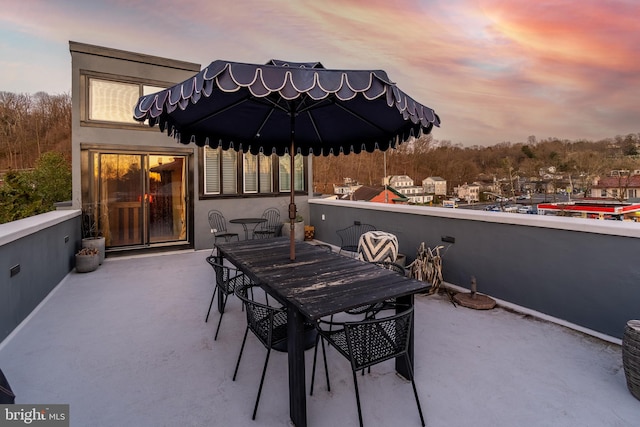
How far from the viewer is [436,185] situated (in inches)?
1187

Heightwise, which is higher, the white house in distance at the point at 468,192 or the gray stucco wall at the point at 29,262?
the white house in distance at the point at 468,192

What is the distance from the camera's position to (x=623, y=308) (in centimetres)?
267

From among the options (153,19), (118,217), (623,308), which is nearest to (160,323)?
(118,217)

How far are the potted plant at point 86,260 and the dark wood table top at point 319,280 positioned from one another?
3.41m

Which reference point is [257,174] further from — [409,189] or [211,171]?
[409,189]

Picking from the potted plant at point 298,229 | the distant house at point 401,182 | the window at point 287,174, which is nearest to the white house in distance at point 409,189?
the distant house at point 401,182

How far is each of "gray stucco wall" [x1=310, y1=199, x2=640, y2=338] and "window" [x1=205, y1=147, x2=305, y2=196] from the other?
13.1 feet

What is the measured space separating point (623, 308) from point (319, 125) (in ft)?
11.1

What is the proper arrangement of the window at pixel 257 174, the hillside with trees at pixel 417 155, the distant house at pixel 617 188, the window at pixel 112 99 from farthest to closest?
the distant house at pixel 617 188
the hillside with trees at pixel 417 155
the window at pixel 257 174
the window at pixel 112 99

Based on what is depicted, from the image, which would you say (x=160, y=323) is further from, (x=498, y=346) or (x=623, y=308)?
(x=623, y=308)

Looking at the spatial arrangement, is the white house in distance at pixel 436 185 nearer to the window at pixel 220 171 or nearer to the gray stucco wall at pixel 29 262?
the window at pixel 220 171

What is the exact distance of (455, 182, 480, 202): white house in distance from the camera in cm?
2742

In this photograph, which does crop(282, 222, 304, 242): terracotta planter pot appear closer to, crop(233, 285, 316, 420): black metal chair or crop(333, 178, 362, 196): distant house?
crop(233, 285, 316, 420): black metal chair

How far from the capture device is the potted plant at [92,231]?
5461mm
